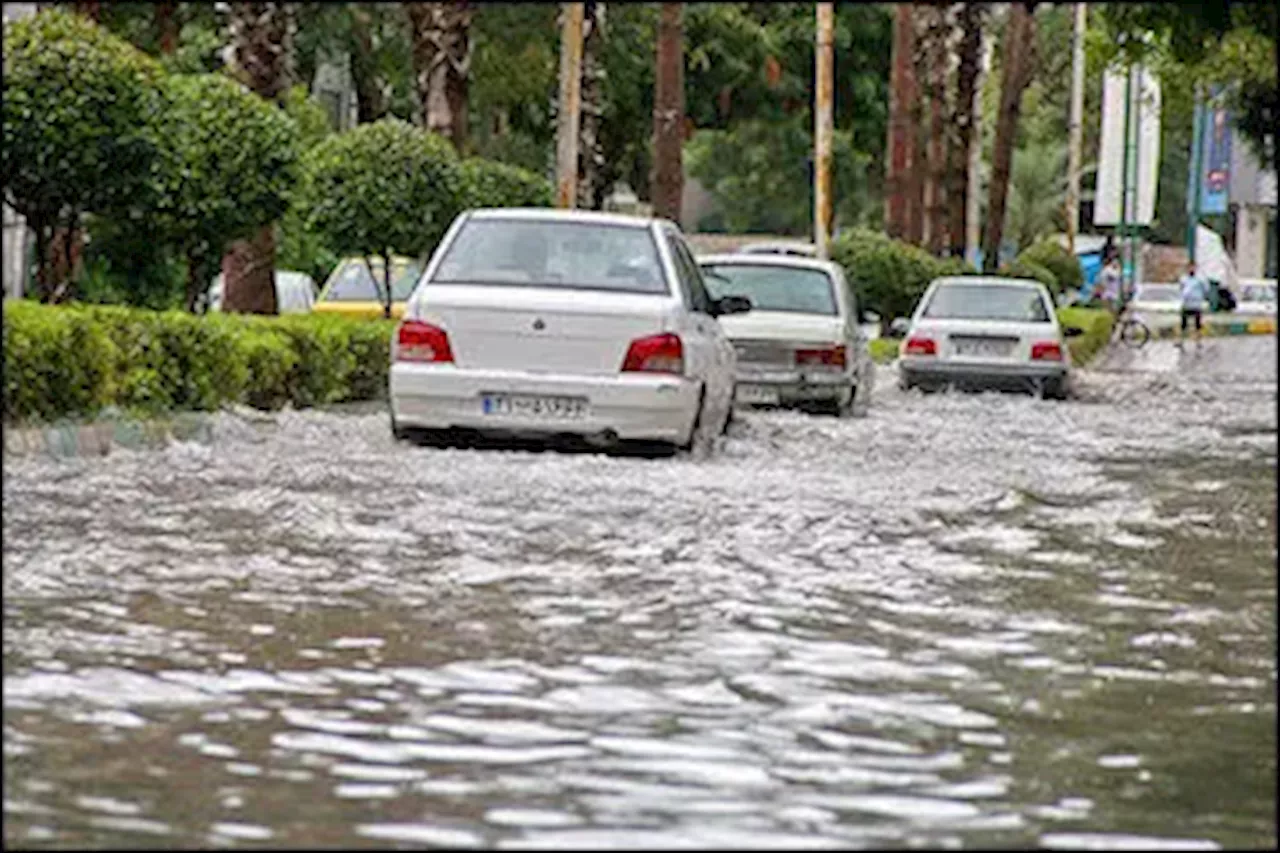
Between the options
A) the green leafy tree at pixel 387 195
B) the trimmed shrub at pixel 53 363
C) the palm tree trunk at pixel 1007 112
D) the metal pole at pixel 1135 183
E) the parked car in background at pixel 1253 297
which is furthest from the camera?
the parked car in background at pixel 1253 297

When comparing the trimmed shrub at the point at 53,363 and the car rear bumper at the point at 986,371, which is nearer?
the trimmed shrub at the point at 53,363

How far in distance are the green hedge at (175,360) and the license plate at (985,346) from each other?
27.2ft

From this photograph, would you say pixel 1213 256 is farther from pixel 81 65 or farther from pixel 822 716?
pixel 822 716

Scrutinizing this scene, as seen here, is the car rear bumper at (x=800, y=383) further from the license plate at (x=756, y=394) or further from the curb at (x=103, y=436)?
the curb at (x=103, y=436)

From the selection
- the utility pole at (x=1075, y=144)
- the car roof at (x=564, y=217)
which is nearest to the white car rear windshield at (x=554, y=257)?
the car roof at (x=564, y=217)

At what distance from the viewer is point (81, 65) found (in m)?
22.0

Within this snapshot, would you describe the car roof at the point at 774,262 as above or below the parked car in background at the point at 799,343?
above

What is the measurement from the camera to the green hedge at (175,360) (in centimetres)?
1803

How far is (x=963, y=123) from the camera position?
60.8 meters

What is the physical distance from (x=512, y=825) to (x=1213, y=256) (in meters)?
90.5

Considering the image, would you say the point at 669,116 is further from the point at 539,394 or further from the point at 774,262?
the point at 539,394

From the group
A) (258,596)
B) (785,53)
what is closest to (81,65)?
(258,596)

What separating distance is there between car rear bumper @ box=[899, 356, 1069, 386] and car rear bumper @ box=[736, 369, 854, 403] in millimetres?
5869

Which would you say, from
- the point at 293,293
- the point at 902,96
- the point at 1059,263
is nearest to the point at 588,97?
the point at 293,293
